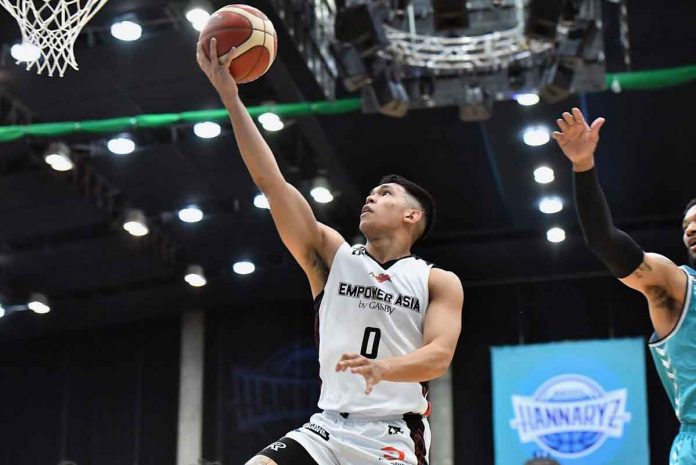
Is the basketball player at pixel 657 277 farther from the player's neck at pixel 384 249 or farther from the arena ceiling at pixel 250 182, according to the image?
the arena ceiling at pixel 250 182

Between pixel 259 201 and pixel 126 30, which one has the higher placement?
pixel 126 30

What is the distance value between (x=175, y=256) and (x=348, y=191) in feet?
10.6

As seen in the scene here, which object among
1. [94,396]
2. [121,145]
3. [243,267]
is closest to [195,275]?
[243,267]

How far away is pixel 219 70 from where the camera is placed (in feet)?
16.2

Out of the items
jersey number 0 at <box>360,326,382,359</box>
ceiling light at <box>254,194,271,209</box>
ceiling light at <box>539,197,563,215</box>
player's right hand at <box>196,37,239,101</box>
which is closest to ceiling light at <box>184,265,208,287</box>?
ceiling light at <box>254,194,271,209</box>

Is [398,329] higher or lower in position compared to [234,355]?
lower

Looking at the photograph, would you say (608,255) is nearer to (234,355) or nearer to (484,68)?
(484,68)

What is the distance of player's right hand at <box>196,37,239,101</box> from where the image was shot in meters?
4.89

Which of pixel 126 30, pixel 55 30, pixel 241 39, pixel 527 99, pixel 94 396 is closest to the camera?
pixel 241 39

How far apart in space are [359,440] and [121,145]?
28.8 feet

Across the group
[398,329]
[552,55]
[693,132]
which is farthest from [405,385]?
[693,132]

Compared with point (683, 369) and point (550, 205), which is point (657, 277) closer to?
point (683, 369)

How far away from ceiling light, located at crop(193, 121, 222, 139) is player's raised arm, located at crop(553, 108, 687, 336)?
802cm

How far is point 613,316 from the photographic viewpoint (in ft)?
54.5
